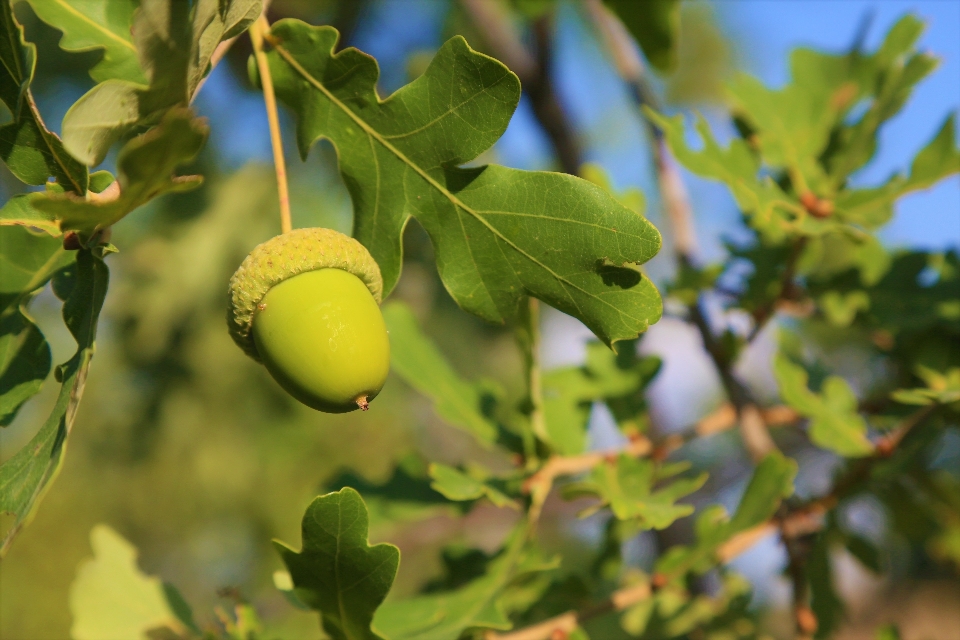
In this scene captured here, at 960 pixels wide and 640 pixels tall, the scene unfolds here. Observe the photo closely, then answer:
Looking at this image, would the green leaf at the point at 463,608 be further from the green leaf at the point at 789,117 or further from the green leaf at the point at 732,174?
the green leaf at the point at 789,117

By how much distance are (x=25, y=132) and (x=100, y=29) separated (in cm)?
17

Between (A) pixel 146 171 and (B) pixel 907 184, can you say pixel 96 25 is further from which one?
(B) pixel 907 184

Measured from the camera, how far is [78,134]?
71 centimetres

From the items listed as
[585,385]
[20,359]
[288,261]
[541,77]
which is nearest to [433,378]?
[585,385]

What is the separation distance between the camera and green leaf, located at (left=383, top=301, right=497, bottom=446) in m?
1.37

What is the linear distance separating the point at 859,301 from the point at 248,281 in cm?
121

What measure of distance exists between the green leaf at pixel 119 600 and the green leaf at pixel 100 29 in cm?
84

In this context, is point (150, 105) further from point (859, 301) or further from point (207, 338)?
point (207, 338)

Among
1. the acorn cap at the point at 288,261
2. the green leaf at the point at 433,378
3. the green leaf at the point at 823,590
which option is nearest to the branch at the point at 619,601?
the green leaf at the point at 823,590

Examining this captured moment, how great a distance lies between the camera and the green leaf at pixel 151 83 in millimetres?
686

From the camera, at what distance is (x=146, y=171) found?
64 centimetres

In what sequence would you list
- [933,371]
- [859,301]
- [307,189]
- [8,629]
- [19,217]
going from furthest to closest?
[8,629] → [307,189] → [859,301] → [933,371] → [19,217]

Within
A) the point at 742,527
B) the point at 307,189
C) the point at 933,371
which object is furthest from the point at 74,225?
the point at 307,189

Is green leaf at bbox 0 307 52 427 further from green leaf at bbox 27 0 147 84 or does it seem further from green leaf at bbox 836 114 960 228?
green leaf at bbox 836 114 960 228
